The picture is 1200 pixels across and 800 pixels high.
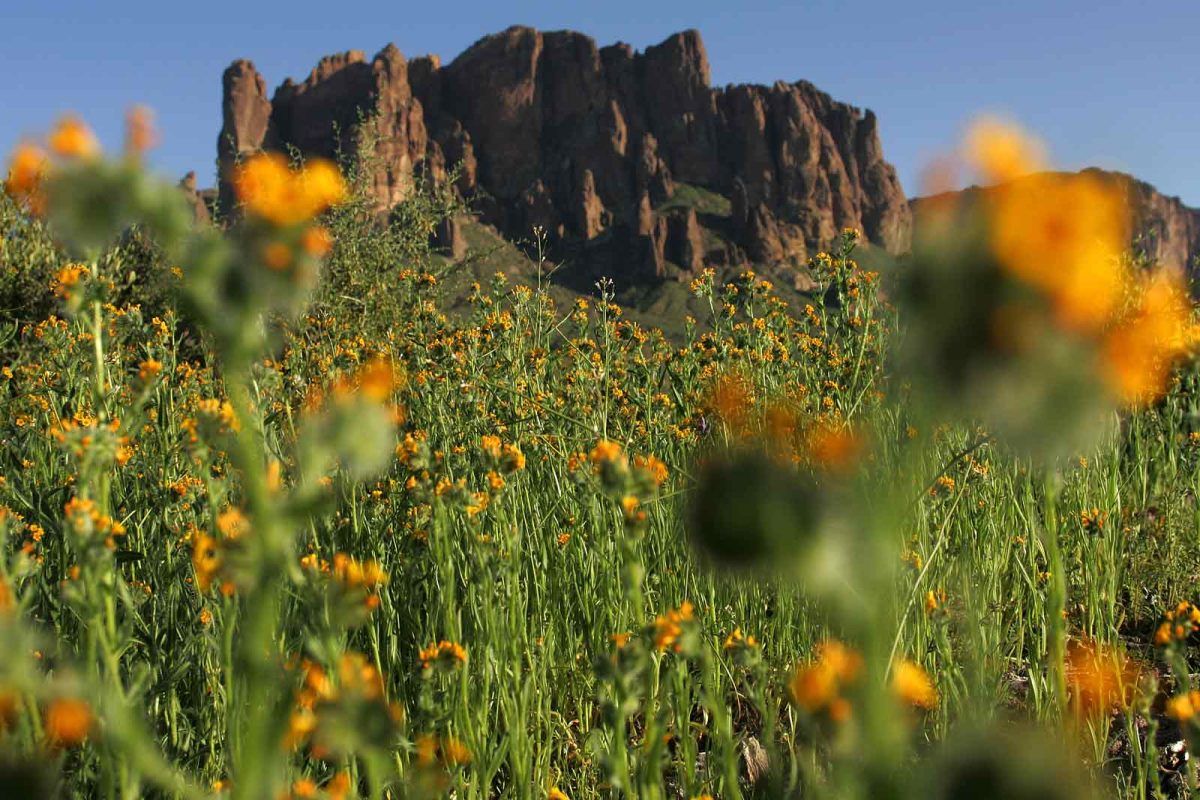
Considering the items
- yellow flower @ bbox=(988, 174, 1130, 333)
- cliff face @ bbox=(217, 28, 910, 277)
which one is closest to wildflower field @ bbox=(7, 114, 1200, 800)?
yellow flower @ bbox=(988, 174, 1130, 333)

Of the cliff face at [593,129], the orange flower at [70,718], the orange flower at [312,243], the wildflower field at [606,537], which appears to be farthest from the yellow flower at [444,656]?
the cliff face at [593,129]

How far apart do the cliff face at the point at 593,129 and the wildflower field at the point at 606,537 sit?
343 feet

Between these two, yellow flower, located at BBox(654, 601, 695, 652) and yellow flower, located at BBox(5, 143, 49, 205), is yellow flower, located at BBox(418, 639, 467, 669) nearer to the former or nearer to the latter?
yellow flower, located at BBox(654, 601, 695, 652)

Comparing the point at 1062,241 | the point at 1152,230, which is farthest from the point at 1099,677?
the point at 1062,241

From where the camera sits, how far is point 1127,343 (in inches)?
21.6

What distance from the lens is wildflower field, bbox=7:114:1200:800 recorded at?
54cm

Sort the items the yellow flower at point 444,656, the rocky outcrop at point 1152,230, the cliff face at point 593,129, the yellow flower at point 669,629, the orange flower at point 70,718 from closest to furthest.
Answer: the rocky outcrop at point 1152,230 < the orange flower at point 70,718 < the yellow flower at point 669,629 < the yellow flower at point 444,656 < the cliff face at point 593,129

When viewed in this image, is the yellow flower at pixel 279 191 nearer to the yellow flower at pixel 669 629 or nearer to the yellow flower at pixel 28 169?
the yellow flower at pixel 28 169

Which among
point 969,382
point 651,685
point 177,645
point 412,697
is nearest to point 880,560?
point 969,382

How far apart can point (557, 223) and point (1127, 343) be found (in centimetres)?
11117

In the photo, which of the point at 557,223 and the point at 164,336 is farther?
the point at 557,223

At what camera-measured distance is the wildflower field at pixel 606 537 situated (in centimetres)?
54

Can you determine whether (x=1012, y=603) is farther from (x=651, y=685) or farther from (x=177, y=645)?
(x=177, y=645)

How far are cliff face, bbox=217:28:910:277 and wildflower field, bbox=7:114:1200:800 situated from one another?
105 meters
